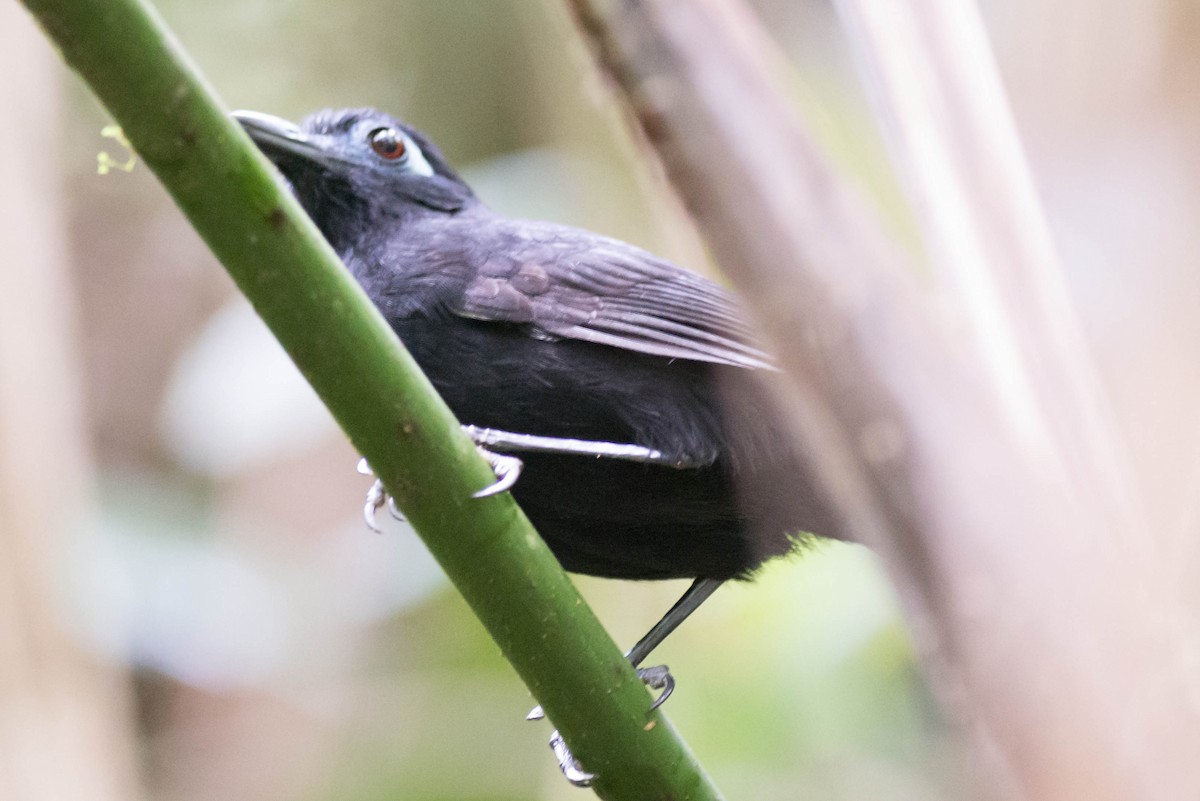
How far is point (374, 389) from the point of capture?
129 cm

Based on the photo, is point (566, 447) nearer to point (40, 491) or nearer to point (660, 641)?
point (660, 641)

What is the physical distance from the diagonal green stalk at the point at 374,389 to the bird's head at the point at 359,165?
154cm

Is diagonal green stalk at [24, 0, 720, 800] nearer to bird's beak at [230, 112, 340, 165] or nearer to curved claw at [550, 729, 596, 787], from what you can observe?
curved claw at [550, 729, 596, 787]

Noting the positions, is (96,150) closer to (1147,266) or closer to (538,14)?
(538,14)

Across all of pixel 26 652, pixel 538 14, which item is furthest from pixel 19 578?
pixel 538 14

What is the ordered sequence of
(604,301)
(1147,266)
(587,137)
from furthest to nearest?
(587,137)
(604,301)
(1147,266)

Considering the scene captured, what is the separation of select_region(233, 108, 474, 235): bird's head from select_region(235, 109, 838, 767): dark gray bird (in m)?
0.14

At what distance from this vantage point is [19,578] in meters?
3.86

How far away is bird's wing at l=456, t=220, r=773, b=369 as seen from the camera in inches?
95.0

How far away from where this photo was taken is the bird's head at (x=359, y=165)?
9.15 ft

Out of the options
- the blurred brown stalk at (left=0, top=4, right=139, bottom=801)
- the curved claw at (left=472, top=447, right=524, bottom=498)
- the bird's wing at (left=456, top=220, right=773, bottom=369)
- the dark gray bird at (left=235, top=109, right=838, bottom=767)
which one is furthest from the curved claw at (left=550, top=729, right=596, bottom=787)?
the blurred brown stalk at (left=0, top=4, right=139, bottom=801)

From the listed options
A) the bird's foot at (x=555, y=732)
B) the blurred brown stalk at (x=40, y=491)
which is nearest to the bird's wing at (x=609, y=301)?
the bird's foot at (x=555, y=732)

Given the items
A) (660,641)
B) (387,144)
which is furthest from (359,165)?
(660,641)

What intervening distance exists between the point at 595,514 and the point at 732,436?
314 mm
